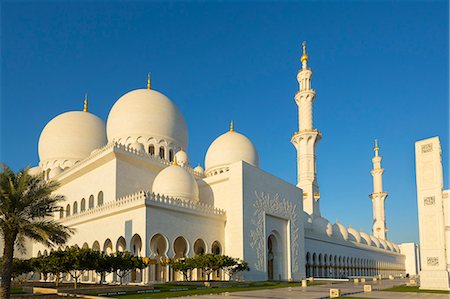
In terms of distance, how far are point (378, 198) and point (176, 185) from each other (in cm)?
3720

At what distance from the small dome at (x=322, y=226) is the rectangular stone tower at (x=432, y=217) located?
65.8 feet

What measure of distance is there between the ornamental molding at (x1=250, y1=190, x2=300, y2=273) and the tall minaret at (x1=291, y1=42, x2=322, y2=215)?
28.7 ft

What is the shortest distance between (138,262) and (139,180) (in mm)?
9380

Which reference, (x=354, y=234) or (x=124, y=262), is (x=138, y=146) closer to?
(x=124, y=262)

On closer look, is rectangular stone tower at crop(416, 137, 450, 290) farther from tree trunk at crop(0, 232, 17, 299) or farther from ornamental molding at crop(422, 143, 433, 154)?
tree trunk at crop(0, 232, 17, 299)

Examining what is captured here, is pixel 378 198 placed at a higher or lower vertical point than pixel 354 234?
higher

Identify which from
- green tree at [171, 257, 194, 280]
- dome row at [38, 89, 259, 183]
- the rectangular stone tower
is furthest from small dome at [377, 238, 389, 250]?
green tree at [171, 257, 194, 280]

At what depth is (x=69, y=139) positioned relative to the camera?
1385 inches

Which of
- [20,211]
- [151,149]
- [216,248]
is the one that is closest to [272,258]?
[216,248]

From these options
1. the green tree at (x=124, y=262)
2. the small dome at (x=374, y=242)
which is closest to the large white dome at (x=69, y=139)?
the green tree at (x=124, y=262)

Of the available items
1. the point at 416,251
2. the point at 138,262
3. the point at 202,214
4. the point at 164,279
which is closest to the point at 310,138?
the point at 202,214

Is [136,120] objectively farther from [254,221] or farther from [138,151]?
[254,221]

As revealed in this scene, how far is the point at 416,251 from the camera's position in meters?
65.3

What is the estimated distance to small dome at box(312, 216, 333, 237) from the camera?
40.0 meters
